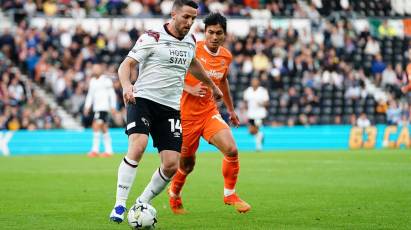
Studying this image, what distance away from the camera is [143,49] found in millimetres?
9695

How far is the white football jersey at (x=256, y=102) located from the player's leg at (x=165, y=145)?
2131 cm

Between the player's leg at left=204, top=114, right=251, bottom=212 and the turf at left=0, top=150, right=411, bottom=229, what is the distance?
0.23m

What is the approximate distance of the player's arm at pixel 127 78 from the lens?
9086mm

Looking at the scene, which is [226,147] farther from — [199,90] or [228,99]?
[228,99]

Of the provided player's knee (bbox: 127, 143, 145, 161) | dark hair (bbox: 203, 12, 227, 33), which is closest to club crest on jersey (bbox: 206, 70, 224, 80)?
dark hair (bbox: 203, 12, 227, 33)

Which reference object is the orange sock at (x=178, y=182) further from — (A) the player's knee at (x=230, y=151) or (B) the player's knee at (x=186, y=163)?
(A) the player's knee at (x=230, y=151)

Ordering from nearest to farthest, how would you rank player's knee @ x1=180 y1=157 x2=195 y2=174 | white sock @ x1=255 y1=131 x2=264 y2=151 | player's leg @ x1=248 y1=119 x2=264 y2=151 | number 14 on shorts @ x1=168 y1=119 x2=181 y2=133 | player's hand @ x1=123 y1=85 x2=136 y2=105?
player's hand @ x1=123 y1=85 x2=136 y2=105, number 14 on shorts @ x1=168 y1=119 x2=181 y2=133, player's knee @ x1=180 y1=157 x2=195 y2=174, player's leg @ x1=248 y1=119 x2=264 y2=151, white sock @ x1=255 y1=131 x2=264 y2=151

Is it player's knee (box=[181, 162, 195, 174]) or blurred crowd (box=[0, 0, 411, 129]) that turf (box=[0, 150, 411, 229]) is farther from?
blurred crowd (box=[0, 0, 411, 129])

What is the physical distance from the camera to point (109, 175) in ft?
59.4

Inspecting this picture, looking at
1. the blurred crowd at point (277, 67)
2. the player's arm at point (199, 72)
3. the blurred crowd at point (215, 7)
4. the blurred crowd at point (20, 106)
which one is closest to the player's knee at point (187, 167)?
the player's arm at point (199, 72)

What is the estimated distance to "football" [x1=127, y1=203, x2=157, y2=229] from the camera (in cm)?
919

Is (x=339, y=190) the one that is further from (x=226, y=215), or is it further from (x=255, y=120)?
(x=255, y=120)

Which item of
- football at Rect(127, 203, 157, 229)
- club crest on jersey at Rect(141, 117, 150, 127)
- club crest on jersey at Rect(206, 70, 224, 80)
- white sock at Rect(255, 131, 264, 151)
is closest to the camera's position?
football at Rect(127, 203, 157, 229)

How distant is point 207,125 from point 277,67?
82.4 feet
